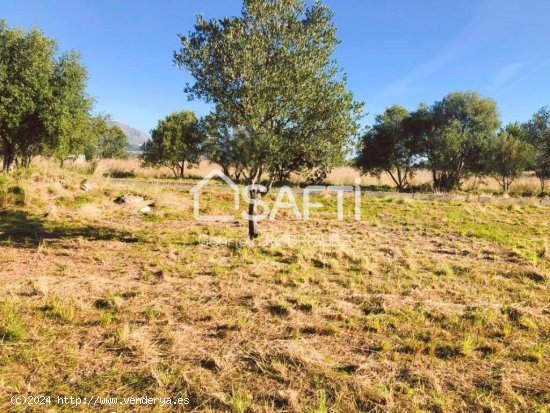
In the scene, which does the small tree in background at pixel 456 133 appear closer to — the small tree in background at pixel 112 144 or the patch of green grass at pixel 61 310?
the patch of green grass at pixel 61 310

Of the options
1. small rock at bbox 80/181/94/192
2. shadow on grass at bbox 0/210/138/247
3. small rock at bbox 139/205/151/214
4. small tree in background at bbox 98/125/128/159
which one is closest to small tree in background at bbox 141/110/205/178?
small tree in background at bbox 98/125/128/159

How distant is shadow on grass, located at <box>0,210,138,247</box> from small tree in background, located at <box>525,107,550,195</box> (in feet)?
137

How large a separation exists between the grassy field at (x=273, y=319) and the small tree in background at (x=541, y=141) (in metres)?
29.2

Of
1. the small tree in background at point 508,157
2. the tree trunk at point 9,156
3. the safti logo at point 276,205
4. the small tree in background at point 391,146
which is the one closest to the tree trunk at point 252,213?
the safti logo at point 276,205

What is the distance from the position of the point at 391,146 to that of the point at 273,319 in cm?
3789

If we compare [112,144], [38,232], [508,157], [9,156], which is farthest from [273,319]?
[112,144]

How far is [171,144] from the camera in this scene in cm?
4950

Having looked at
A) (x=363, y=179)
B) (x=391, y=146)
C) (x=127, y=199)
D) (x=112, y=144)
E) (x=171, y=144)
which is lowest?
(x=127, y=199)

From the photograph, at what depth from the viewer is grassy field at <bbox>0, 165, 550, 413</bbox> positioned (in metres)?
5.89

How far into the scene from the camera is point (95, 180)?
79.6ft

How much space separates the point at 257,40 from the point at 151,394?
10936 mm

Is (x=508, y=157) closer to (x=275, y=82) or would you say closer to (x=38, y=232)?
(x=275, y=82)

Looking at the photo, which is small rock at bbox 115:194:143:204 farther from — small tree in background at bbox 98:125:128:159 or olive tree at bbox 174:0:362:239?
small tree in background at bbox 98:125:128:159

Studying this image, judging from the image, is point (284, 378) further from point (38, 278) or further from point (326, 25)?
point (326, 25)
